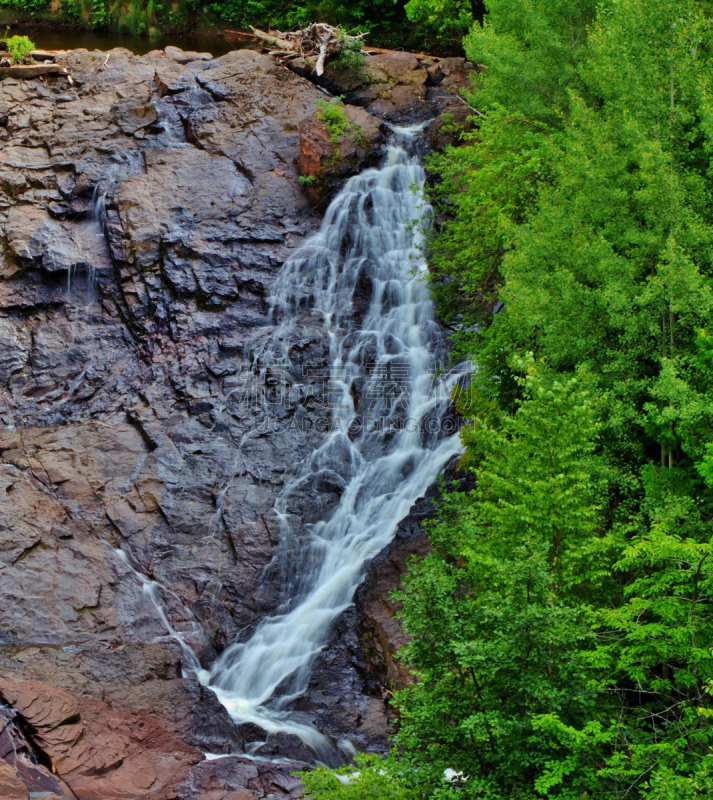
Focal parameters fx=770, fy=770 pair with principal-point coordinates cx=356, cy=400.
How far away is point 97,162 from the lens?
62.4 ft

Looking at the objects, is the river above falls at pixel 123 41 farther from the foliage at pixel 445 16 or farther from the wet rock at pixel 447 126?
the wet rock at pixel 447 126

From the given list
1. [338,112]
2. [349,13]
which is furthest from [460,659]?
[349,13]

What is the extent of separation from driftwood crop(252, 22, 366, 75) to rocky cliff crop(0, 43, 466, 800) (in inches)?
36.2

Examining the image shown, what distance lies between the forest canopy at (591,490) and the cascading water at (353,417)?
2.21 metres

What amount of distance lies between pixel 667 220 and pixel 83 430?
11.3m

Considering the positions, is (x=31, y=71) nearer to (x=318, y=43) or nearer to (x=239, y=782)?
(x=318, y=43)

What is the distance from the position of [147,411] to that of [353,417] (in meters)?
4.24

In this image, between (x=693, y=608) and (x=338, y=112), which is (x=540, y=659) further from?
(x=338, y=112)

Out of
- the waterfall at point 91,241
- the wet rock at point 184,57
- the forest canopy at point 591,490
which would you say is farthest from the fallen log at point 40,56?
the forest canopy at point 591,490

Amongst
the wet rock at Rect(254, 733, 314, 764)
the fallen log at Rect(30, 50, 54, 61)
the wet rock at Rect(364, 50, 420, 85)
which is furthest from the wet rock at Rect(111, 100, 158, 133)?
the wet rock at Rect(254, 733, 314, 764)

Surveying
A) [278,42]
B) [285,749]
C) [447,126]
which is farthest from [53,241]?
[285,749]

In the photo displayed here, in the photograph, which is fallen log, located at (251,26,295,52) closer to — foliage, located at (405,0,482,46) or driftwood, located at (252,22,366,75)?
driftwood, located at (252,22,366,75)

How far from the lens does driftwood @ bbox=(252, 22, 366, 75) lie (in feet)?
72.2

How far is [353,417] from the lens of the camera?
52.5 feet
